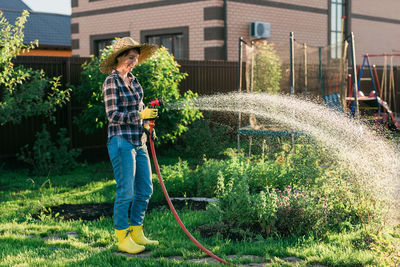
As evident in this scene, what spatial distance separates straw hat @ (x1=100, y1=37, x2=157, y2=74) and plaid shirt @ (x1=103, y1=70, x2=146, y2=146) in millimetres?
170

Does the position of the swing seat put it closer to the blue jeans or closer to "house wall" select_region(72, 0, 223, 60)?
"house wall" select_region(72, 0, 223, 60)

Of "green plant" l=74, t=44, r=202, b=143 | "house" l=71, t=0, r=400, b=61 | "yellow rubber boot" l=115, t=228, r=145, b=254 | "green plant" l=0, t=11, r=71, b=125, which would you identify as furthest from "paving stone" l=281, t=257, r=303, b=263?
"house" l=71, t=0, r=400, b=61

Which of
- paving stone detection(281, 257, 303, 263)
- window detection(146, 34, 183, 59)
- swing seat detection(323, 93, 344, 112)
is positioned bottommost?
paving stone detection(281, 257, 303, 263)

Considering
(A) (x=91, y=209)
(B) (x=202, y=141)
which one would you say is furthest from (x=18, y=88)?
(B) (x=202, y=141)

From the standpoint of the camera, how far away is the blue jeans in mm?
4621

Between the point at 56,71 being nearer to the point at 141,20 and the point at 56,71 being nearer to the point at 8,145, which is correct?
the point at 8,145

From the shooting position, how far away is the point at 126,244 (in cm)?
475

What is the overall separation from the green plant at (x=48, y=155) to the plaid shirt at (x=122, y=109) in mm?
4688

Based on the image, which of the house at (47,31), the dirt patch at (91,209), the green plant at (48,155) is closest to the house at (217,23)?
the green plant at (48,155)

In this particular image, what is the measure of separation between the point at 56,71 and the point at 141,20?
791 centimetres

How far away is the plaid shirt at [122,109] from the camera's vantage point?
461 cm

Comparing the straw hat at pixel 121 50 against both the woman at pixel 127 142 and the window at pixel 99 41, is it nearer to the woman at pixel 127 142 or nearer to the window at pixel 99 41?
the woman at pixel 127 142

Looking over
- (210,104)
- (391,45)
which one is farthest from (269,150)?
(391,45)

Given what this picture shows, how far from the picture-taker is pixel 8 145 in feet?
31.1
